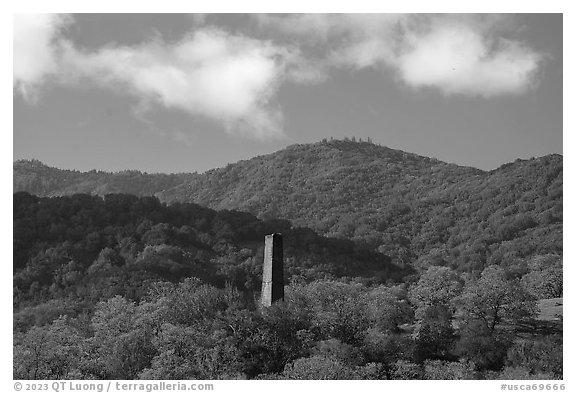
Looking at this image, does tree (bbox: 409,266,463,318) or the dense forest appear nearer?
the dense forest

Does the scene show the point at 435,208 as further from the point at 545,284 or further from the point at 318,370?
the point at 318,370

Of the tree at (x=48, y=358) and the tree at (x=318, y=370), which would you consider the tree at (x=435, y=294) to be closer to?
the tree at (x=318, y=370)

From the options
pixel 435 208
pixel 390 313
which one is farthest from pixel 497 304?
pixel 435 208

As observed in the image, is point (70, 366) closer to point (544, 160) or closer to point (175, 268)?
point (175, 268)

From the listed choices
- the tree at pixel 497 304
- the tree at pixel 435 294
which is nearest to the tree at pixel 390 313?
the tree at pixel 435 294

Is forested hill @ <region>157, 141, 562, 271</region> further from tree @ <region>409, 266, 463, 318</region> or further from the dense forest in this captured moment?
tree @ <region>409, 266, 463, 318</region>

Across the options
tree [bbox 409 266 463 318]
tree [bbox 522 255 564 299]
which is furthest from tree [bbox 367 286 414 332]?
tree [bbox 522 255 564 299]

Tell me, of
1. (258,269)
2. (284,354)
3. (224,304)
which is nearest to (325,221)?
(258,269)

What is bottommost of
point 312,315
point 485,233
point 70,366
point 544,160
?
point 70,366
